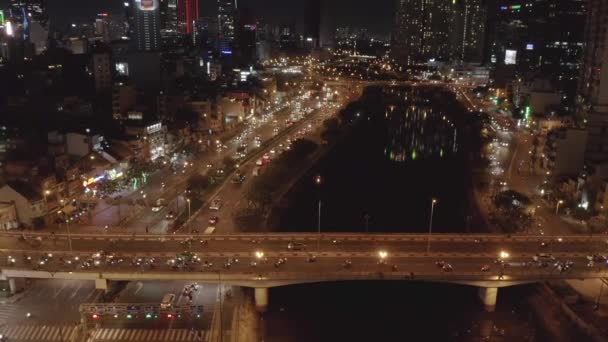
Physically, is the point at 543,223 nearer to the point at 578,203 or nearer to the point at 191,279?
the point at 578,203

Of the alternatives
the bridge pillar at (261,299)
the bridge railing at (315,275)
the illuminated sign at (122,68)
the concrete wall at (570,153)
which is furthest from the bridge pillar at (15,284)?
the illuminated sign at (122,68)

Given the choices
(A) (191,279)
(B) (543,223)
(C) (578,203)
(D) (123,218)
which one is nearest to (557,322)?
(B) (543,223)

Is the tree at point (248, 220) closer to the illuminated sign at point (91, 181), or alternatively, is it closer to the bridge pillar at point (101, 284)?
the bridge pillar at point (101, 284)

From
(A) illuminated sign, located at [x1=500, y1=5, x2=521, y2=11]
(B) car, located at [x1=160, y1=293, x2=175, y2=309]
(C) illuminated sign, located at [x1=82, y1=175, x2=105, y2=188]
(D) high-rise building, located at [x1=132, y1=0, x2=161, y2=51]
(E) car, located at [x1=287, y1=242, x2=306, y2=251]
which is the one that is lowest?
(B) car, located at [x1=160, y1=293, x2=175, y2=309]

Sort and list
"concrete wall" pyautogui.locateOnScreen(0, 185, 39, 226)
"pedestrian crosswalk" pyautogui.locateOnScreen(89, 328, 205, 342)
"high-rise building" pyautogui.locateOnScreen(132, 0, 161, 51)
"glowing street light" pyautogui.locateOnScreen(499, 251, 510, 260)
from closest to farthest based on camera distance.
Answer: "pedestrian crosswalk" pyautogui.locateOnScreen(89, 328, 205, 342) → "glowing street light" pyautogui.locateOnScreen(499, 251, 510, 260) → "concrete wall" pyautogui.locateOnScreen(0, 185, 39, 226) → "high-rise building" pyautogui.locateOnScreen(132, 0, 161, 51)

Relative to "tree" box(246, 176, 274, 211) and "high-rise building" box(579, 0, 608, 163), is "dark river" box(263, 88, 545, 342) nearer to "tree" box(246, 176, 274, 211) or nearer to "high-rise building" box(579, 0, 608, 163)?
"tree" box(246, 176, 274, 211)

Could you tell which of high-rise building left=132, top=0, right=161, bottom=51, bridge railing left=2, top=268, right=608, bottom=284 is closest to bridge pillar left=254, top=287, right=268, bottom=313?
bridge railing left=2, top=268, right=608, bottom=284

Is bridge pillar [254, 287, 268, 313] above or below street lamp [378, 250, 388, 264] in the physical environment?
below

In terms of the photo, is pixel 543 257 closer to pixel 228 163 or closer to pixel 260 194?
pixel 260 194

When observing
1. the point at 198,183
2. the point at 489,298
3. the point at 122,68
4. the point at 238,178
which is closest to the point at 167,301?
the point at 489,298

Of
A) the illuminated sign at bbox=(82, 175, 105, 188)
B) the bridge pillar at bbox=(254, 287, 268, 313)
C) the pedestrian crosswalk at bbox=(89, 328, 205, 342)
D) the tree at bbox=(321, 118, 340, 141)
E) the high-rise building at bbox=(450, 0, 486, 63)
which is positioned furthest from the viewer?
the high-rise building at bbox=(450, 0, 486, 63)
